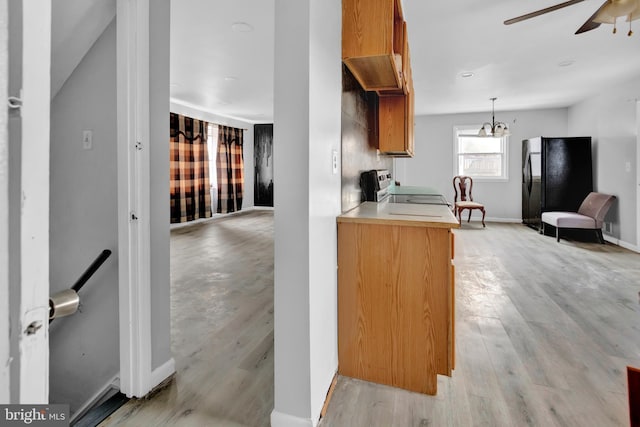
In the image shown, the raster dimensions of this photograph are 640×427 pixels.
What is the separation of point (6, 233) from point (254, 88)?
553 centimetres

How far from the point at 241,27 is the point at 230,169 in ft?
18.1

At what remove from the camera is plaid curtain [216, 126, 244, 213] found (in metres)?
8.08

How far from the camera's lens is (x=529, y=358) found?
1935 millimetres

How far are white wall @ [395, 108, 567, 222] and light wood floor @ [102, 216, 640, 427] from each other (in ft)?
11.8

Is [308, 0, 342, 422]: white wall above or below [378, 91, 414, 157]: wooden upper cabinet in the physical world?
below

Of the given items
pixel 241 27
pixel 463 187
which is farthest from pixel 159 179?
pixel 463 187

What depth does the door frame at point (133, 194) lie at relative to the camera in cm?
A: 148

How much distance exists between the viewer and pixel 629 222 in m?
4.78

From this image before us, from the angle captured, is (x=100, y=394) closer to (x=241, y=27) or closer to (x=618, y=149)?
(x=241, y=27)

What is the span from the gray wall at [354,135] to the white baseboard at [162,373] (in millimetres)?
1207

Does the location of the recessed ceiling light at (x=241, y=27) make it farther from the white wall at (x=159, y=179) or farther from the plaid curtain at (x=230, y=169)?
the plaid curtain at (x=230, y=169)

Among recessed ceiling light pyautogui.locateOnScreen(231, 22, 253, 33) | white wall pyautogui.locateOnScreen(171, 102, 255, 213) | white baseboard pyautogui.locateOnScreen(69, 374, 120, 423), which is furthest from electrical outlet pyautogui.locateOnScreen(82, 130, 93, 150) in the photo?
white wall pyautogui.locateOnScreen(171, 102, 255, 213)

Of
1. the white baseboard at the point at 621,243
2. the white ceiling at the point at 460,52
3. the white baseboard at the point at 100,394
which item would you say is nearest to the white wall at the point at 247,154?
the white ceiling at the point at 460,52

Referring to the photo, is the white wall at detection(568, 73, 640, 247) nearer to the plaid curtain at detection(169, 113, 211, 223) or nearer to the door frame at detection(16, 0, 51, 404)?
the door frame at detection(16, 0, 51, 404)
